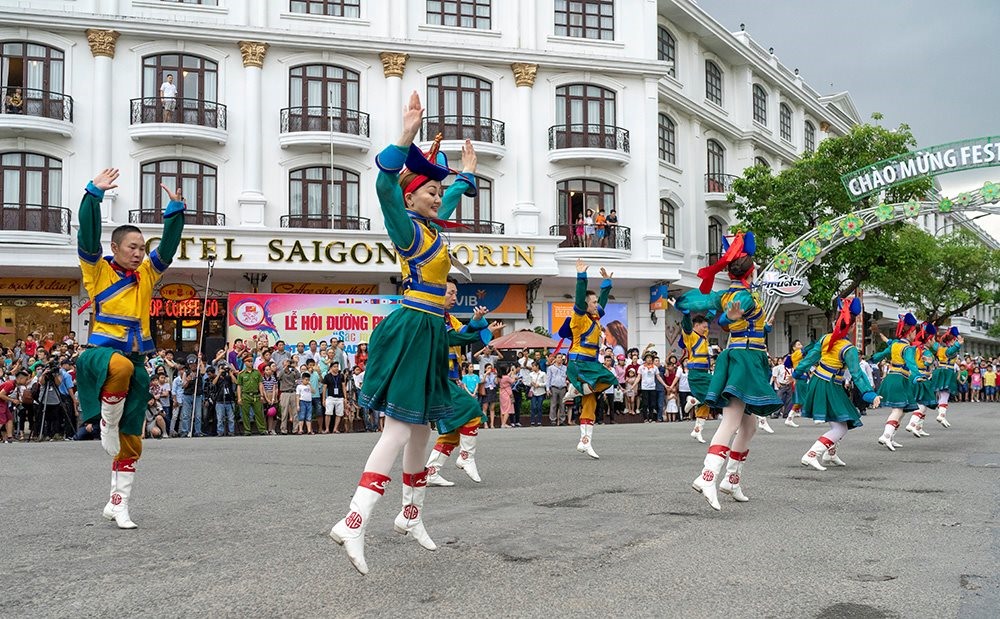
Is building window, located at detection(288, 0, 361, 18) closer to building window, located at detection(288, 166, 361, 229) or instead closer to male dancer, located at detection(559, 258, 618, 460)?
building window, located at detection(288, 166, 361, 229)

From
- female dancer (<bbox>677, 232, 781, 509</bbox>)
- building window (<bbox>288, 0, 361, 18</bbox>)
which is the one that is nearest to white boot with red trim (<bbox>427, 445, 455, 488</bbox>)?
female dancer (<bbox>677, 232, 781, 509</bbox>)

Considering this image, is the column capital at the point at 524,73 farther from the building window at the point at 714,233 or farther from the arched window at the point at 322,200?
the building window at the point at 714,233

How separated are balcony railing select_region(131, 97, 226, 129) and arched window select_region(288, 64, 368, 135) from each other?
7.69 ft

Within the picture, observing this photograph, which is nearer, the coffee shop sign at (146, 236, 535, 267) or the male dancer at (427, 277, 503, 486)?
the male dancer at (427, 277, 503, 486)

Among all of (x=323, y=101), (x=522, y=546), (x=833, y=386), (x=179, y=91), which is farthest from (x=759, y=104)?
(x=522, y=546)

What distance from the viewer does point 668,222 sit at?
36656 mm

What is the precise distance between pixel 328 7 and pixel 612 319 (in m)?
14.0

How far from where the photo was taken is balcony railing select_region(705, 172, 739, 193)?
38.7 metres

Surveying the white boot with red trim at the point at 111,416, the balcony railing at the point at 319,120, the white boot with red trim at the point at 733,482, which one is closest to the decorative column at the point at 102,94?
the balcony railing at the point at 319,120

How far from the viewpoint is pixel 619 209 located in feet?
109

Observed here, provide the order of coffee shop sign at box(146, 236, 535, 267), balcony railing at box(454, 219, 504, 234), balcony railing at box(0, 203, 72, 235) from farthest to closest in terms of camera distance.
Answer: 1. balcony railing at box(454, 219, 504, 234)
2. balcony railing at box(0, 203, 72, 235)
3. coffee shop sign at box(146, 236, 535, 267)

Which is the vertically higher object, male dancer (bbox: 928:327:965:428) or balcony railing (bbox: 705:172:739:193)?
balcony railing (bbox: 705:172:739:193)

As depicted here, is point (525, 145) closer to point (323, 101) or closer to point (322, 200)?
point (323, 101)

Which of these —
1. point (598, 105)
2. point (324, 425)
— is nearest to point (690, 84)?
point (598, 105)
